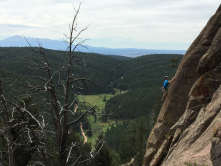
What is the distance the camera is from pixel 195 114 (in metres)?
12.3

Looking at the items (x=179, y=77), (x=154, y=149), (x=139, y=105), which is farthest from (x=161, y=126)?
(x=139, y=105)

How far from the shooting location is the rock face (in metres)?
8.70

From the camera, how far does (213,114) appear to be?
32.7 feet

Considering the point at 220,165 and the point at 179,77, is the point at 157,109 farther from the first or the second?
the point at 220,165

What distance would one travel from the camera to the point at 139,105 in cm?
13812

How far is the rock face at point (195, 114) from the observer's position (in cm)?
870

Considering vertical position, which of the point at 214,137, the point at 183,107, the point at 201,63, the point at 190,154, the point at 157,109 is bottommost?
the point at 157,109

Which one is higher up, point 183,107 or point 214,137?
point 214,137

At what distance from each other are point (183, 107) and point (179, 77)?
118 inches

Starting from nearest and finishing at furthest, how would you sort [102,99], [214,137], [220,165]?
1. [220,165]
2. [214,137]
3. [102,99]

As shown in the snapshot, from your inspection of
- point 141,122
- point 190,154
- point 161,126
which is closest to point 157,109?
point 141,122

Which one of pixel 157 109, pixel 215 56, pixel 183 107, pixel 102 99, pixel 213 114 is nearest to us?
pixel 213 114

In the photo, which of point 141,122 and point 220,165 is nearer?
point 220,165

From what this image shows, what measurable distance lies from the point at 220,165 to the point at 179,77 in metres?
11.3
